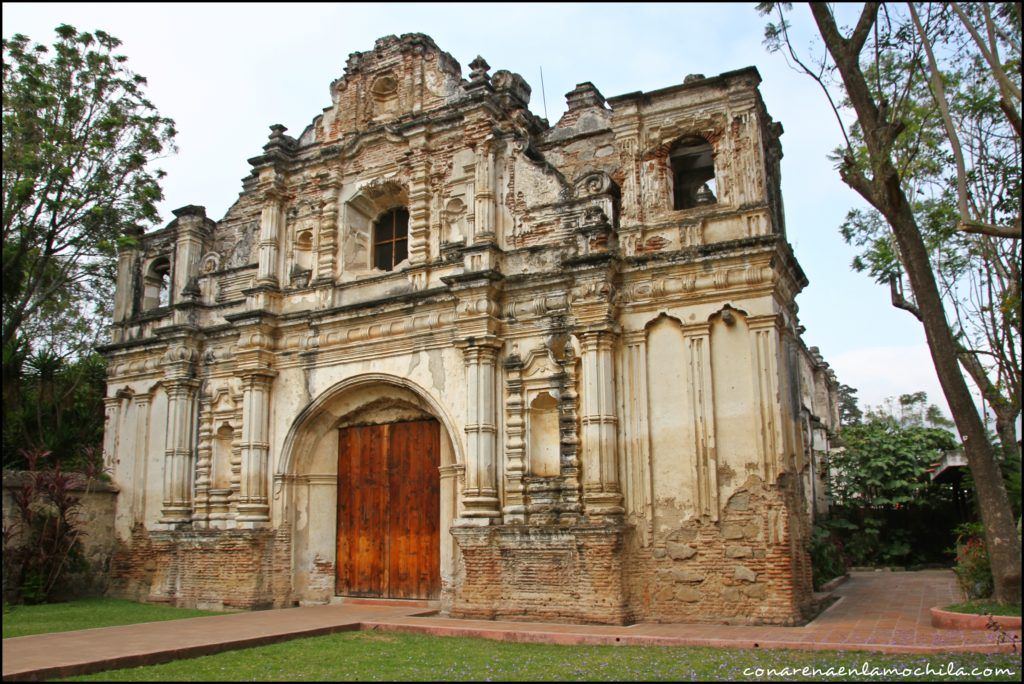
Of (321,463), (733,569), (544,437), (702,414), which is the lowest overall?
(733,569)

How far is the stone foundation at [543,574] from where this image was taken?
11398 mm

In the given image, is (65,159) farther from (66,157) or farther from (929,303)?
(929,303)

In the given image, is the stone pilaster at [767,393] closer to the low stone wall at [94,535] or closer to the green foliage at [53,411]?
the low stone wall at [94,535]

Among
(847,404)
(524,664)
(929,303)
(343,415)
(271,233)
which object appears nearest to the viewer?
(524,664)

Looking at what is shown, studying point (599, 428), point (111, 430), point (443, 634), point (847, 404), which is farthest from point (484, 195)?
point (847, 404)

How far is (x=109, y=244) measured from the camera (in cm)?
1622

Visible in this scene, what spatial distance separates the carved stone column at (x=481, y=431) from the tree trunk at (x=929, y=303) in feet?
18.4

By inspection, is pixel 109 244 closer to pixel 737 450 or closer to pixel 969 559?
pixel 737 450

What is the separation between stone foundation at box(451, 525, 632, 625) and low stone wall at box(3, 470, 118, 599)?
25.7 feet

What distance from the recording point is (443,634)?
11.0 metres

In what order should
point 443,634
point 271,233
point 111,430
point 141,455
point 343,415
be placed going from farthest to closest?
point 111,430
point 141,455
point 271,233
point 343,415
point 443,634

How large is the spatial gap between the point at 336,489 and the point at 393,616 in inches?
132

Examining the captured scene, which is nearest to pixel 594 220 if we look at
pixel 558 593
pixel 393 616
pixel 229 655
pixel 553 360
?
pixel 553 360

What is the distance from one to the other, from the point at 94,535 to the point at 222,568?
3.45 m
